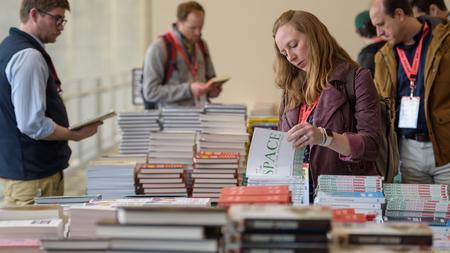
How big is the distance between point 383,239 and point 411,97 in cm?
231

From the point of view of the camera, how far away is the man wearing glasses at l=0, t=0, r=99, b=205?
3969mm

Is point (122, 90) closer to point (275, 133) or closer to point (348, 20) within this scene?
point (348, 20)

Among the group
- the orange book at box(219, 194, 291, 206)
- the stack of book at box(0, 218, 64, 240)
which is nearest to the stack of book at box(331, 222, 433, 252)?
the orange book at box(219, 194, 291, 206)

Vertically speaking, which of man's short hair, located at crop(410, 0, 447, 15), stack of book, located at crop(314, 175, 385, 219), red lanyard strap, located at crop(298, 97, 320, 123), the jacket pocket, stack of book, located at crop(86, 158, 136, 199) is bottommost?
stack of book, located at crop(86, 158, 136, 199)

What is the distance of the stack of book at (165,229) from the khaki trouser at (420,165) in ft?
8.28

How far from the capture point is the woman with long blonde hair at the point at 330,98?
10.7 feet

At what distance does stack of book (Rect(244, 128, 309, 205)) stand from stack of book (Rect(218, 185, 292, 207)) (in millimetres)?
646

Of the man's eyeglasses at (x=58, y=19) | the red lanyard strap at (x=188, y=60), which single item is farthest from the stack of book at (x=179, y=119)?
the man's eyeglasses at (x=58, y=19)

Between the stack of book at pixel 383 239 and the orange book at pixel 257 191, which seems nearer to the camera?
the stack of book at pixel 383 239

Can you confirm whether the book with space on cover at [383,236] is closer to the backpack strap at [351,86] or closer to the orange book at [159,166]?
the backpack strap at [351,86]

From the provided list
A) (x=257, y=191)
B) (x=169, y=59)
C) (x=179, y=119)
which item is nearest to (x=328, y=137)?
(x=257, y=191)

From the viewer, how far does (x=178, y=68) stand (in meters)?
6.31

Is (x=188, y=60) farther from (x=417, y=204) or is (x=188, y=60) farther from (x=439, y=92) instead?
(x=417, y=204)

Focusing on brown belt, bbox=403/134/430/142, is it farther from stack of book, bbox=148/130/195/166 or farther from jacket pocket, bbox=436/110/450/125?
stack of book, bbox=148/130/195/166
